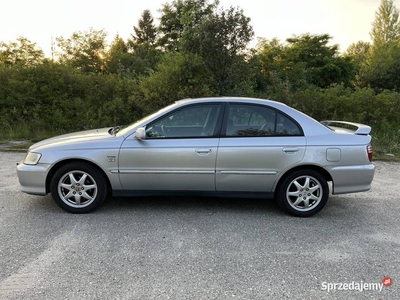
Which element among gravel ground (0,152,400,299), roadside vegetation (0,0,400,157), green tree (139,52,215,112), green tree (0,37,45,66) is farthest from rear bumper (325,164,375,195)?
green tree (0,37,45,66)

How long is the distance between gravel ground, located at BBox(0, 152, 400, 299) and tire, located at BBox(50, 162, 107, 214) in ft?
0.47

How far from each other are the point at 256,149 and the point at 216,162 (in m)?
0.54

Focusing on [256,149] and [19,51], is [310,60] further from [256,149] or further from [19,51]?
[256,149]

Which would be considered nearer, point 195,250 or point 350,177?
point 195,250

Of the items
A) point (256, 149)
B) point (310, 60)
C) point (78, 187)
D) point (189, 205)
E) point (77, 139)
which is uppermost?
point (310, 60)

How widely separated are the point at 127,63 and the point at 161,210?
26869mm

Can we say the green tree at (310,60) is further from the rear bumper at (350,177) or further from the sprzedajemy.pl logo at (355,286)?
the sprzedajemy.pl logo at (355,286)

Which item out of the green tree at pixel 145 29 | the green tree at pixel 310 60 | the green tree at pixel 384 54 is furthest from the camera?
the green tree at pixel 145 29

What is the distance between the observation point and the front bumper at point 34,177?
13.8ft

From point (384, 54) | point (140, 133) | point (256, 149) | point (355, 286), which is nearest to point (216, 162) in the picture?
point (256, 149)

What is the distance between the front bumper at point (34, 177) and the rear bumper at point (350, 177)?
12.1 ft

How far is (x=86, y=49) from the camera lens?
30.0 meters

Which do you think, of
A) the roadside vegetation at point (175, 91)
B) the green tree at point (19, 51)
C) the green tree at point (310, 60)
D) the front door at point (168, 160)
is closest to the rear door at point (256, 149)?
the front door at point (168, 160)

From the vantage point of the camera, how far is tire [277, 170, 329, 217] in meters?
4.23
